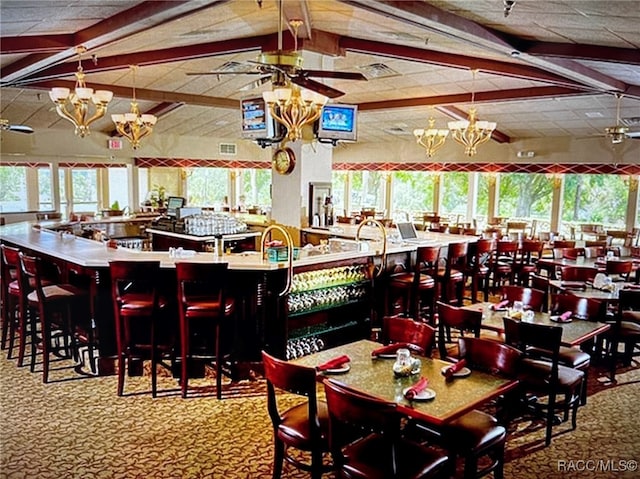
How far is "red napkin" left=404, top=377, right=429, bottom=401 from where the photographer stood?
2822 millimetres

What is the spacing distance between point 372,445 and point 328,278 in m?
2.59

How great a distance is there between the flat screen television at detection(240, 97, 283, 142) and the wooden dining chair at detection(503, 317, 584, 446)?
4525 millimetres

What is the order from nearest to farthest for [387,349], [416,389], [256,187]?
[416,389] → [387,349] → [256,187]

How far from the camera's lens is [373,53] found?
7.07m

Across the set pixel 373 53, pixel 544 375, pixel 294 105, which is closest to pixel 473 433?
pixel 544 375

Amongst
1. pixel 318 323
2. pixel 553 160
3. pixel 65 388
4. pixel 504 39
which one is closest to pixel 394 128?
pixel 553 160

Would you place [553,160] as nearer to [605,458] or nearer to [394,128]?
[394,128]

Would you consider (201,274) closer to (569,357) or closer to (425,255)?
(425,255)

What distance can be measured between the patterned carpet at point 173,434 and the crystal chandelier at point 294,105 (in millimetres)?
2632

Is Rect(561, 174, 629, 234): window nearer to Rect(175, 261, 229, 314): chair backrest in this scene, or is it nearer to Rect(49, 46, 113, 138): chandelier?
Rect(175, 261, 229, 314): chair backrest

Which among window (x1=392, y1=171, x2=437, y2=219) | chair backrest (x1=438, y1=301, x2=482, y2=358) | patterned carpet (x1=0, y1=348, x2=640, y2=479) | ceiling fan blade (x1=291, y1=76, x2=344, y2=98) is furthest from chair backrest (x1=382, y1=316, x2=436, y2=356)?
window (x1=392, y1=171, x2=437, y2=219)

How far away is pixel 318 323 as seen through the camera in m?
5.38

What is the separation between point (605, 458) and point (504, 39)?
158 inches

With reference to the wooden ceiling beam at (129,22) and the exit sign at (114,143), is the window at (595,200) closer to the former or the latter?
the wooden ceiling beam at (129,22)
